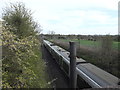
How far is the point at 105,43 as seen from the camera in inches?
365

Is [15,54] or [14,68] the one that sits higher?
[15,54]

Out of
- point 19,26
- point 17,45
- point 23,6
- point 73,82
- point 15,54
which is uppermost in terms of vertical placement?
point 23,6

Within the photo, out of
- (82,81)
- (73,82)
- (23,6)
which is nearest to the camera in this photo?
(73,82)

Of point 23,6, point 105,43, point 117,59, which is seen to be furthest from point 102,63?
point 23,6

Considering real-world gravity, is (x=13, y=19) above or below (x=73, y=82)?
above

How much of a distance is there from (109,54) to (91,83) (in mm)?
7749

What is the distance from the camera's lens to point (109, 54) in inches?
358

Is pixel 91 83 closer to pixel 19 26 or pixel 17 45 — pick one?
pixel 17 45

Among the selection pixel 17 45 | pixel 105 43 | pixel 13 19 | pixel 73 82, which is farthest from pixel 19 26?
pixel 105 43

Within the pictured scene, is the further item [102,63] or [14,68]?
[102,63]

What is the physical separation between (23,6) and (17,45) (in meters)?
4.50

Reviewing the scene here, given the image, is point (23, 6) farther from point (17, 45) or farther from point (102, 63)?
point (102, 63)

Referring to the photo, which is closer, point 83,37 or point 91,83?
point 91,83

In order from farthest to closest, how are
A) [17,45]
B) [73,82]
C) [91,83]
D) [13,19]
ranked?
[13,19]
[17,45]
[91,83]
[73,82]
